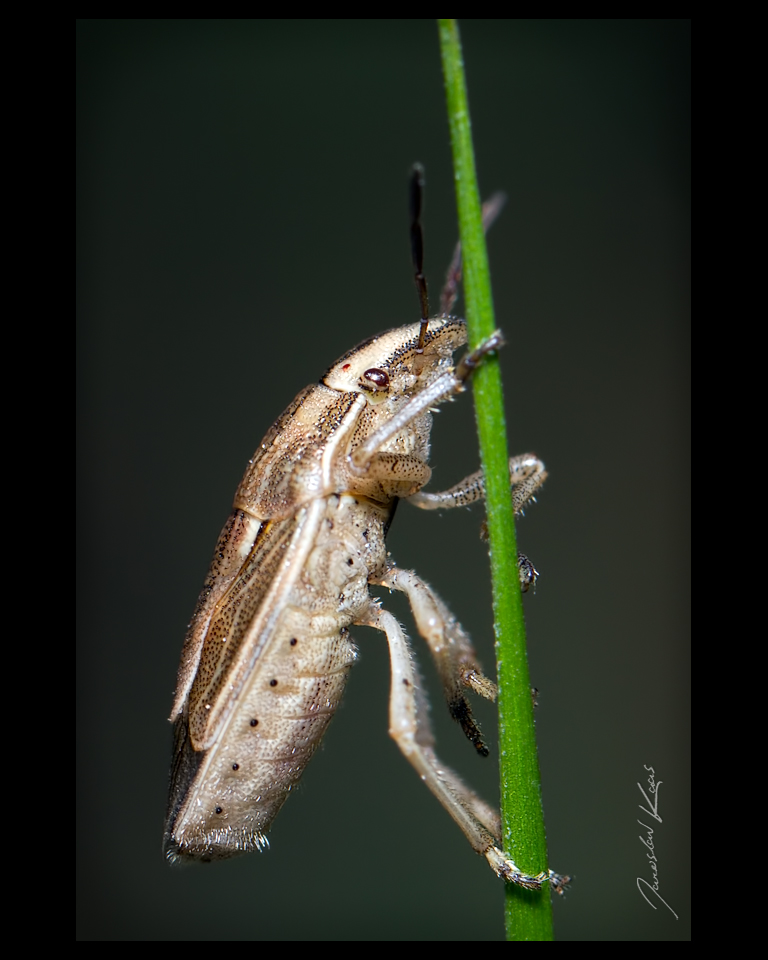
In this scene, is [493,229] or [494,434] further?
[493,229]

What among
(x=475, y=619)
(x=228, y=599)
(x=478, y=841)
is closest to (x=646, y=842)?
(x=478, y=841)

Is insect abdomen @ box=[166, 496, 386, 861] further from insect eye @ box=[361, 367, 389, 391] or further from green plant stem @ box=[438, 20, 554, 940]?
green plant stem @ box=[438, 20, 554, 940]

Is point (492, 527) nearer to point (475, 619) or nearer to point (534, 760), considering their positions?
point (534, 760)

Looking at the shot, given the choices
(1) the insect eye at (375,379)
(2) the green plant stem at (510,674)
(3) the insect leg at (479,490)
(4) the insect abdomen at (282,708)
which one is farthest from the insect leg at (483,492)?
(2) the green plant stem at (510,674)

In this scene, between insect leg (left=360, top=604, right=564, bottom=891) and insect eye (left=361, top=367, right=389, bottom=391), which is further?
insect eye (left=361, top=367, right=389, bottom=391)

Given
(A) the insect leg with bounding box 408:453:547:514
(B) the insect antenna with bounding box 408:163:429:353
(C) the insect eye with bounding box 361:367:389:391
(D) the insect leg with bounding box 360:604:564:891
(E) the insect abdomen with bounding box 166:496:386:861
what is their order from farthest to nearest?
(A) the insect leg with bounding box 408:453:547:514 → (C) the insect eye with bounding box 361:367:389:391 → (E) the insect abdomen with bounding box 166:496:386:861 → (D) the insect leg with bounding box 360:604:564:891 → (B) the insect antenna with bounding box 408:163:429:353

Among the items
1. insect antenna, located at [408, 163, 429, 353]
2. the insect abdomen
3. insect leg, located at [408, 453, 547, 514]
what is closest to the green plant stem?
insect antenna, located at [408, 163, 429, 353]

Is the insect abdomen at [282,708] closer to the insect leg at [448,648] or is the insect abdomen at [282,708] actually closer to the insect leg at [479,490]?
the insect leg at [448,648]

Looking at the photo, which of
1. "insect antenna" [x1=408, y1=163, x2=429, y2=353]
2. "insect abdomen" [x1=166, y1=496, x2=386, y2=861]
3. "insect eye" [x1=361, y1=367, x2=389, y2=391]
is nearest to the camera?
"insect antenna" [x1=408, y1=163, x2=429, y2=353]

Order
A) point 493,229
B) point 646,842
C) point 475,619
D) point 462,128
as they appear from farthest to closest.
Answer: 1. point 493,229
2. point 475,619
3. point 646,842
4. point 462,128
